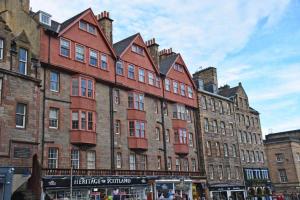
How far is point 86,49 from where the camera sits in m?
33.6

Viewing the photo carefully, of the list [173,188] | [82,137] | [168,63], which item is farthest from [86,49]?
[173,188]

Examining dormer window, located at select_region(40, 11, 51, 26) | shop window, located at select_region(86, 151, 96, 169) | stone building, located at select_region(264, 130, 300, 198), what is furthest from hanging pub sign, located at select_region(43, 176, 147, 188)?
stone building, located at select_region(264, 130, 300, 198)

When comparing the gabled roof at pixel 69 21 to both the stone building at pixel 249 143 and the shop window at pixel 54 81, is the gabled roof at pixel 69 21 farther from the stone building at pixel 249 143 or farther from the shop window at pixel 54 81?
the stone building at pixel 249 143

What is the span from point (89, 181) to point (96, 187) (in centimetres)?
126

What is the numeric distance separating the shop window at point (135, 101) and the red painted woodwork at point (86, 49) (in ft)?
9.87

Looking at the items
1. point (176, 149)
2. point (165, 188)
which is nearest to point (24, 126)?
point (165, 188)

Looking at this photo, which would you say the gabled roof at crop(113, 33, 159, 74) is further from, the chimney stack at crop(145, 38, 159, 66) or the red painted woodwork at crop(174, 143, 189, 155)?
the red painted woodwork at crop(174, 143, 189, 155)

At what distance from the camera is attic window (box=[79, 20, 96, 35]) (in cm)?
3380

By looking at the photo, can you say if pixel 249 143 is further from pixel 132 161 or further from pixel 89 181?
pixel 89 181

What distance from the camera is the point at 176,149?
4125cm

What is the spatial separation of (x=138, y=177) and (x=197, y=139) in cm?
1395

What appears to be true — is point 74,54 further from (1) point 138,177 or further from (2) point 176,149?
(2) point 176,149

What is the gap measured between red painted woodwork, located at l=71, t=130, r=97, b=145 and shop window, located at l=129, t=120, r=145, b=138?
575 centimetres

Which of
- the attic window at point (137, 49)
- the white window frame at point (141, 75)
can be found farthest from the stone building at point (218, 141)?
the attic window at point (137, 49)
